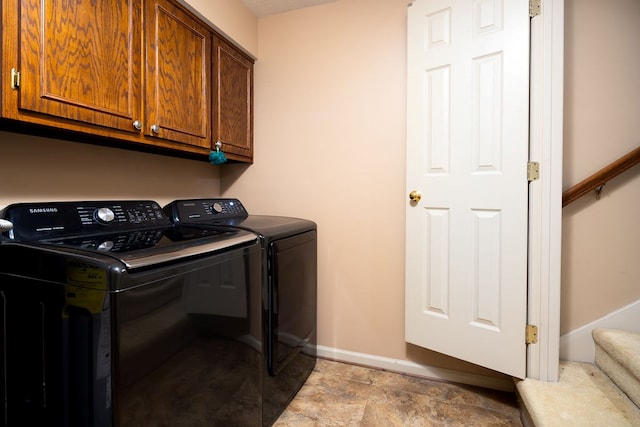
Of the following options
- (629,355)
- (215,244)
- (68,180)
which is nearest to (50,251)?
(215,244)

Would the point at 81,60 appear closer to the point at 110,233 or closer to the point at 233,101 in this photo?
the point at 110,233

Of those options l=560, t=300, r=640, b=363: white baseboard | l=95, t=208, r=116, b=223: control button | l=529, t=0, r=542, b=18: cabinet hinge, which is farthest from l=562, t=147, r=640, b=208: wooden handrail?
l=95, t=208, r=116, b=223: control button

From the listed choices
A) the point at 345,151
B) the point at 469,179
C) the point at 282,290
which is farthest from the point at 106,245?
the point at 469,179

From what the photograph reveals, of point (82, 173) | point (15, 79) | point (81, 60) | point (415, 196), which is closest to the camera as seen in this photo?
point (15, 79)

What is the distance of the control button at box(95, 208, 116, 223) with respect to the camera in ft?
4.36

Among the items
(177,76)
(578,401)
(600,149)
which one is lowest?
(578,401)

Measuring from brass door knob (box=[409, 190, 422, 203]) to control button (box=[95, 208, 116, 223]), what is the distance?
146 cm

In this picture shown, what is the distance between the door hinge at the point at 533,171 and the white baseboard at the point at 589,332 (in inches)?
32.8

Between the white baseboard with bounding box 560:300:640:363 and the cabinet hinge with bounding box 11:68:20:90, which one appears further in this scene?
the white baseboard with bounding box 560:300:640:363

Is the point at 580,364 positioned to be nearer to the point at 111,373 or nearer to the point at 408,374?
Answer: the point at 408,374

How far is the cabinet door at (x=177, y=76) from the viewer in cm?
139

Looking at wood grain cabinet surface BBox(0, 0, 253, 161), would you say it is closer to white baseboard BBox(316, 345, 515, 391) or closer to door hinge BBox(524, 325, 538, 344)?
white baseboard BBox(316, 345, 515, 391)

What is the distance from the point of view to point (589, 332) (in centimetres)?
162

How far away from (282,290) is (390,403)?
81cm
